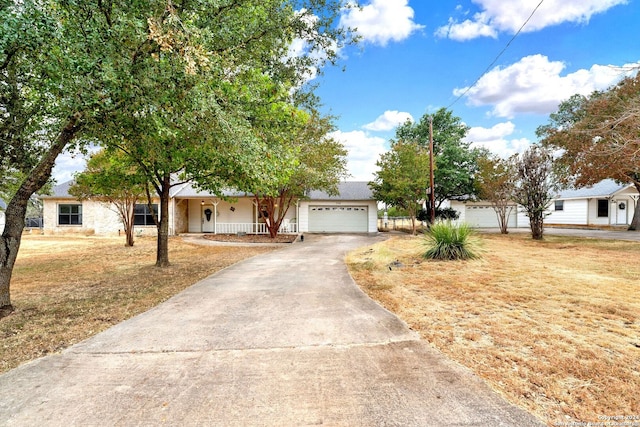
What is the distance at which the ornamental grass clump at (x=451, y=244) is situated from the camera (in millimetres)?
9914

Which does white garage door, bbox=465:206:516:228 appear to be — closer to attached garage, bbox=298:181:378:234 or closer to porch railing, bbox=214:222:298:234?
attached garage, bbox=298:181:378:234

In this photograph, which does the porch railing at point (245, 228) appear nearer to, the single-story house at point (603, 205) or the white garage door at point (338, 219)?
the white garage door at point (338, 219)

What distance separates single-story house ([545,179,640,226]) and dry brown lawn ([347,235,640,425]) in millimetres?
23004

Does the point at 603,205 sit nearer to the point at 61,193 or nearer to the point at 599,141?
the point at 599,141

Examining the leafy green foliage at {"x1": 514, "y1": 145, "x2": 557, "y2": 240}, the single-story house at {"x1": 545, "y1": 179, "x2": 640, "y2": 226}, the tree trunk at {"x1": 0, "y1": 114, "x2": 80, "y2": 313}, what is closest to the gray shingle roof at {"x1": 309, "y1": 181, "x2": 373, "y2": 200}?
the leafy green foliage at {"x1": 514, "y1": 145, "x2": 557, "y2": 240}

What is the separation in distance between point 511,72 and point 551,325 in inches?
523

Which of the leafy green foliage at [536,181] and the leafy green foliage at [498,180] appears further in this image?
the leafy green foliage at [498,180]

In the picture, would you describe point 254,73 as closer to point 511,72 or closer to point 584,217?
point 511,72

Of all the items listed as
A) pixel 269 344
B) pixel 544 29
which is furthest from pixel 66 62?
pixel 544 29

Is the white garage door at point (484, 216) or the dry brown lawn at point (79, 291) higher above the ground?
the white garage door at point (484, 216)

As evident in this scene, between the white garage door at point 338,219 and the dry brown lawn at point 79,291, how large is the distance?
35.3 ft

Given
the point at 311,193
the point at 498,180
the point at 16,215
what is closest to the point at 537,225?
the point at 498,180

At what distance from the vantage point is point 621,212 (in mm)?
27297

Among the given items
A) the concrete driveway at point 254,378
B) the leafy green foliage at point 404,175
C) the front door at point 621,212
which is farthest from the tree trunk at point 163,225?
the front door at point 621,212
